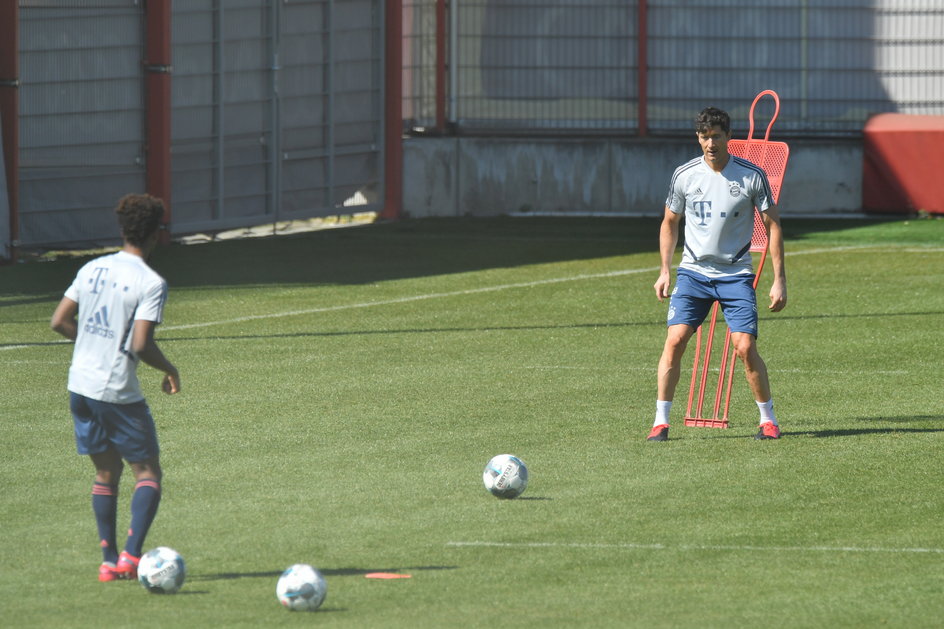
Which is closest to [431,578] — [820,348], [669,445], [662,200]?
[669,445]

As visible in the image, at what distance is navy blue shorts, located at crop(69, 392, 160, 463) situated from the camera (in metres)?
6.94

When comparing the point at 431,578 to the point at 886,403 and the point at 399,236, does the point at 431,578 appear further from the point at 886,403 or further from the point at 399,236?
the point at 399,236

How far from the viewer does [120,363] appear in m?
6.89

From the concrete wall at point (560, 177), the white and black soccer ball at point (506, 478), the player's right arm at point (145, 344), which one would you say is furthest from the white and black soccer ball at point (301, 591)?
the concrete wall at point (560, 177)

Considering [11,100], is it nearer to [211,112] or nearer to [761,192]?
[211,112]

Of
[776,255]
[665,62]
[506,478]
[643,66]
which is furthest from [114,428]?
[665,62]

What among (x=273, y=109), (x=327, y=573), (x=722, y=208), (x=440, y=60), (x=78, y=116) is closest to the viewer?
(x=327, y=573)

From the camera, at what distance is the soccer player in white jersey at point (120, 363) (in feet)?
22.5

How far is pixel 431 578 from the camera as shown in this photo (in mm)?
6965

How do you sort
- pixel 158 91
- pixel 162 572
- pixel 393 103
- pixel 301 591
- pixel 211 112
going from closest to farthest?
pixel 301 591 < pixel 162 572 < pixel 158 91 < pixel 211 112 < pixel 393 103

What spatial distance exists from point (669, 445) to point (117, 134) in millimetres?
13030

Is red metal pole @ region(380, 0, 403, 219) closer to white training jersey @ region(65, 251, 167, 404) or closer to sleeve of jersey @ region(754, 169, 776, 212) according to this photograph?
sleeve of jersey @ region(754, 169, 776, 212)

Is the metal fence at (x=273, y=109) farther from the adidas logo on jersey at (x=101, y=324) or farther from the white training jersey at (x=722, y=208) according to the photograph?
the adidas logo on jersey at (x=101, y=324)

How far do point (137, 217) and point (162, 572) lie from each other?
1415mm
